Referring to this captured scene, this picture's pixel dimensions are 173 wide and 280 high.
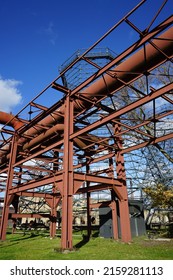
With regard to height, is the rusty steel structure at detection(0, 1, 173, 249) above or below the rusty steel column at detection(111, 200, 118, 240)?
above

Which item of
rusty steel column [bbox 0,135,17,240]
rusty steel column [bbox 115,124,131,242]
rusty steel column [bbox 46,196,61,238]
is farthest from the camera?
rusty steel column [bbox 46,196,61,238]

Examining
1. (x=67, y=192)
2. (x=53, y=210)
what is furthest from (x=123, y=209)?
(x=53, y=210)

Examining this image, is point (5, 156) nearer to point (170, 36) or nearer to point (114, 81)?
point (114, 81)

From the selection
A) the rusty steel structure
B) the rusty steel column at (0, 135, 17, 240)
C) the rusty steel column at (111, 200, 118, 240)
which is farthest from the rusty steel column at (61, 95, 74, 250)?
the rusty steel column at (0, 135, 17, 240)

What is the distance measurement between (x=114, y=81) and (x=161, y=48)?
2.42 meters

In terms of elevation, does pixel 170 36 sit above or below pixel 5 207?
above

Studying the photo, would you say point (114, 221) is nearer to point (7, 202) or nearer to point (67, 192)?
point (67, 192)

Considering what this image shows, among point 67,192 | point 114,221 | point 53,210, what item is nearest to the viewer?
point 67,192

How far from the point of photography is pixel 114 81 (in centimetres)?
978

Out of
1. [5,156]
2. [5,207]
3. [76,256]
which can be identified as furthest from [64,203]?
[5,156]

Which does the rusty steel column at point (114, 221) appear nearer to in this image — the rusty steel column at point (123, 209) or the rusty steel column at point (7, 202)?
the rusty steel column at point (123, 209)

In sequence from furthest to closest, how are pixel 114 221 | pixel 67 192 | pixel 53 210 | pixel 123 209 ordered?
pixel 53 210 < pixel 114 221 < pixel 123 209 < pixel 67 192

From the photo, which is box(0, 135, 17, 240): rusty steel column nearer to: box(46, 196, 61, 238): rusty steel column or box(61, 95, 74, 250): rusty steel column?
box(46, 196, 61, 238): rusty steel column

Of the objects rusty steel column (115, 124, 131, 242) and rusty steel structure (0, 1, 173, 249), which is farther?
rusty steel column (115, 124, 131, 242)
